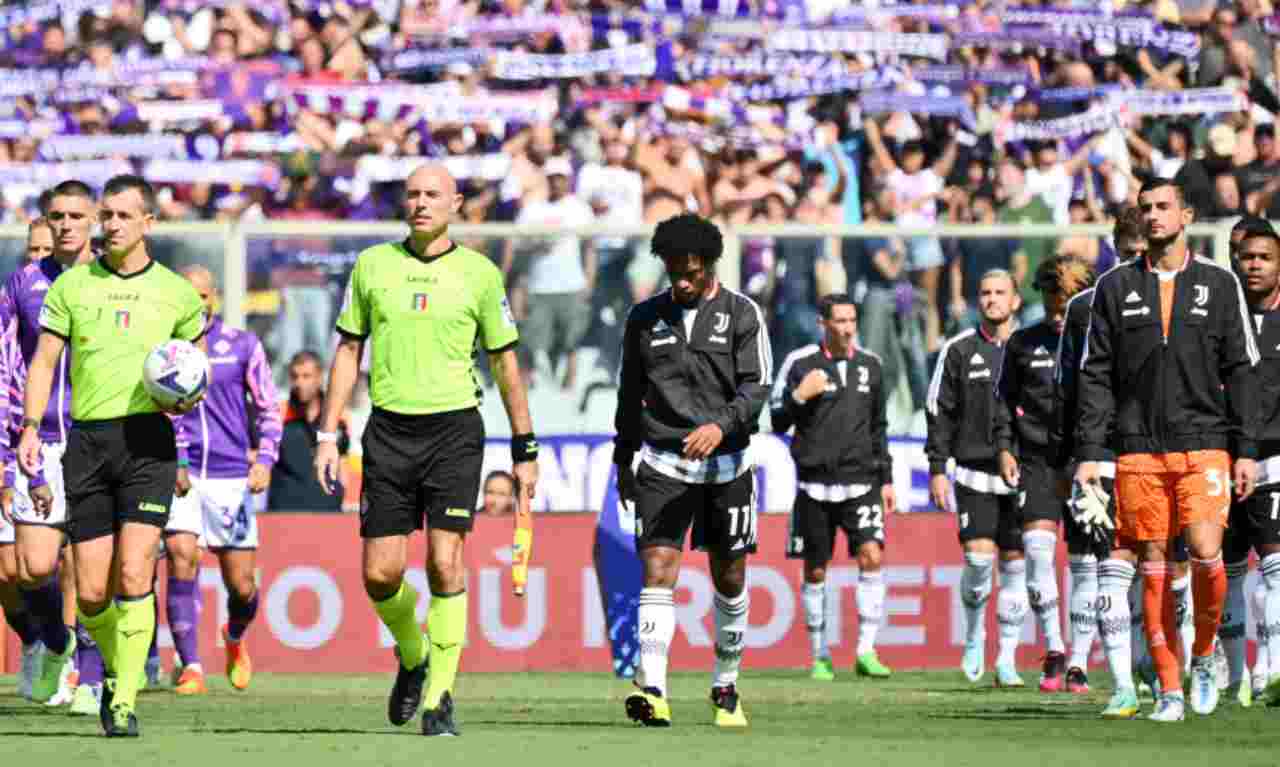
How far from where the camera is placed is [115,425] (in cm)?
1145

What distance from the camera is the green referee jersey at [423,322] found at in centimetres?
1130

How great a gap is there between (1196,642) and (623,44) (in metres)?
14.9

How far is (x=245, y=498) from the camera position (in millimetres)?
16656

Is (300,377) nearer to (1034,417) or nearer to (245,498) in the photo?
(245,498)

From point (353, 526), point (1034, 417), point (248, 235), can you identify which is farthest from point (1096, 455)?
point (248, 235)

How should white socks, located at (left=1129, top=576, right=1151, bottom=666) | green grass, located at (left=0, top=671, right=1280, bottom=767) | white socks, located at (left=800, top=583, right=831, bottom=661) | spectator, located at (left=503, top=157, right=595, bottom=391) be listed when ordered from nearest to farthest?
green grass, located at (left=0, top=671, right=1280, bottom=767), white socks, located at (left=1129, top=576, right=1151, bottom=666), white socks, located at (left=800, top=583, right=831, bottom=661), spectator, located at (left=503, top=157, right=595, bottom=391)

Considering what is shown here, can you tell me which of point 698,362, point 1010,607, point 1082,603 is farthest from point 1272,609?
point 698,362

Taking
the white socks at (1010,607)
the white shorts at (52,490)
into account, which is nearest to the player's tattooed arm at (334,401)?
the white shorts at (52,490)

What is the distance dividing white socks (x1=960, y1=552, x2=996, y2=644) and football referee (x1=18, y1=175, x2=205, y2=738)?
24.0 feet

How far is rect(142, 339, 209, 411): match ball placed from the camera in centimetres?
1126

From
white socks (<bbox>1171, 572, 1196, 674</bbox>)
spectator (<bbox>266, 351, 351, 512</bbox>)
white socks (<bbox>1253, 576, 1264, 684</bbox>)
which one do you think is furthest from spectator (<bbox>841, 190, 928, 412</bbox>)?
white socks (<bbox>1253, 576, 1264, 684</bbox>)

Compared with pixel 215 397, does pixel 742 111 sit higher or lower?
higher

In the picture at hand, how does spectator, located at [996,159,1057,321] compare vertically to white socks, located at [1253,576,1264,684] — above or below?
above

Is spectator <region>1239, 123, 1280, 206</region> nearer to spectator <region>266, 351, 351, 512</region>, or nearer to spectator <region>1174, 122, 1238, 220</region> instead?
spectator <region>1174, 122, 1238, 220</region>
